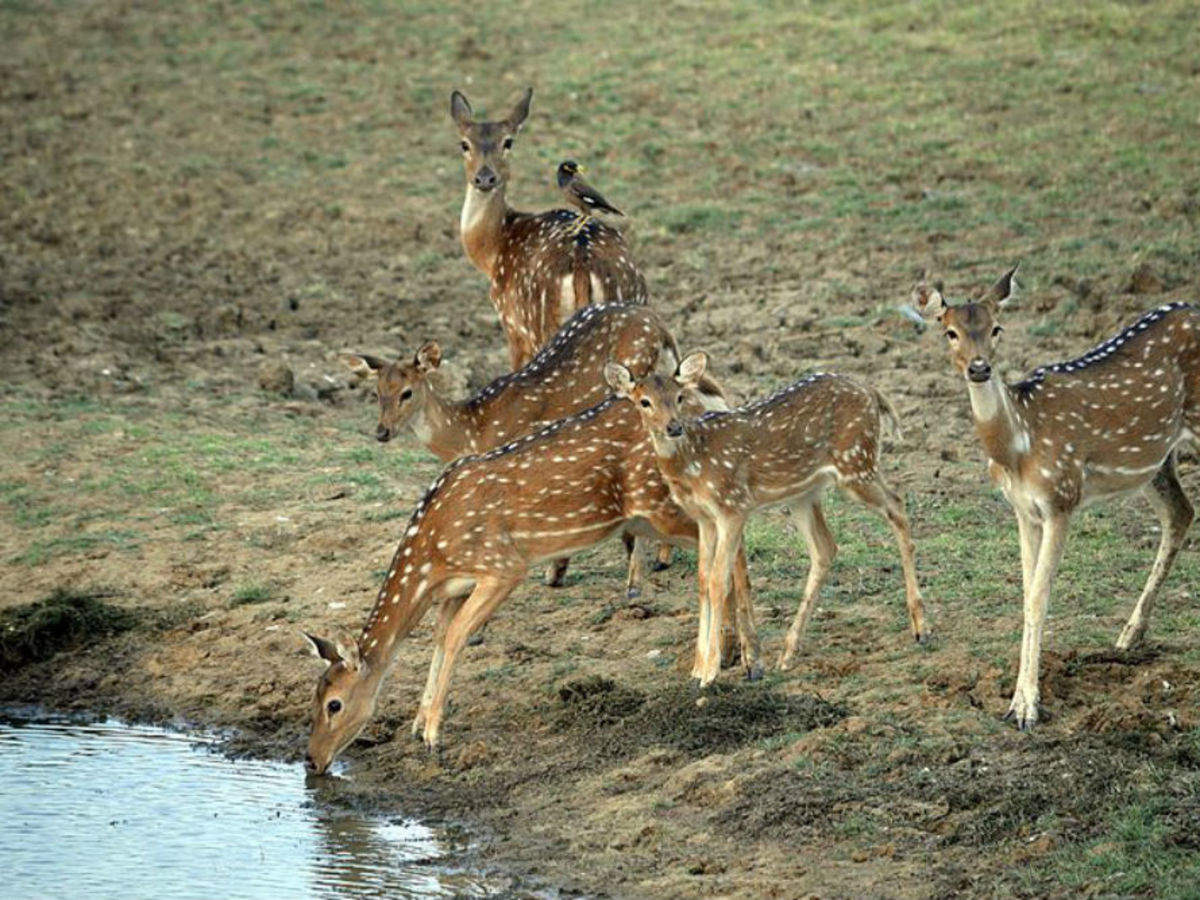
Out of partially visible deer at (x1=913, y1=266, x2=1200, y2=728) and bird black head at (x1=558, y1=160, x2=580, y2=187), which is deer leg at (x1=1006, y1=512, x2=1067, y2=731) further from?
bird black head at (x1=558, y1=160, x2=580, y2=187)

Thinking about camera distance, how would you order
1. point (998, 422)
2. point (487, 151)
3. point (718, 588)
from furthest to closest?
point (487, 151), point (718, 588), point (998, 422)

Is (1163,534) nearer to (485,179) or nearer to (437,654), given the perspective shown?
(437,654)

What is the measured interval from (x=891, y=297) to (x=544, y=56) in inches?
310

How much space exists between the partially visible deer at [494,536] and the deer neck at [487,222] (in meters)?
3.77

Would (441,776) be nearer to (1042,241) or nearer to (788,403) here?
(788,403)

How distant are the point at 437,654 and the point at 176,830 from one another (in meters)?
1.56

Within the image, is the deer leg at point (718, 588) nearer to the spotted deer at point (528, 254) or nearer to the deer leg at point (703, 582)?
the deer leg at point (703, 582)

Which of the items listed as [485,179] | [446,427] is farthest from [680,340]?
[446,427]

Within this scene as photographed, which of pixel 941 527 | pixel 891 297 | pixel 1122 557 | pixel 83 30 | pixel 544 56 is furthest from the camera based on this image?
pixel 83 30

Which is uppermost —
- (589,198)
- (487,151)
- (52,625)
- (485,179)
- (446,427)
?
(487,151)

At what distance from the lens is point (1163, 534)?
34.0 feet

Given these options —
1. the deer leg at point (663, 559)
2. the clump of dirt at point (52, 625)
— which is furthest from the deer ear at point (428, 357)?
the clump of dirt at point (52, 625)

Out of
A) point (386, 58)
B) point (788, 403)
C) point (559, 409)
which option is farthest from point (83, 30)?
point (788, 403)

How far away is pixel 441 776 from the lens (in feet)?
33.4
